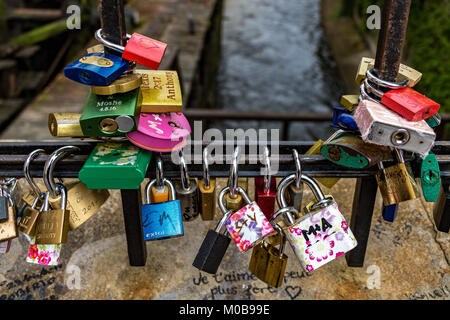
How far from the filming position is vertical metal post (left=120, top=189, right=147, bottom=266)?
1484 millimetres

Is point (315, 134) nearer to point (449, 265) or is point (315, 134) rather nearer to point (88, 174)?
point (449, 265)

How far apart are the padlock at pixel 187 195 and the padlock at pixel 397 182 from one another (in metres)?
0.61

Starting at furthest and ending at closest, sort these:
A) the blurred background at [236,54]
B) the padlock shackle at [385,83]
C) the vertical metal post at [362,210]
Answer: the blurred background at [236,54] → the vertical metal post at [362,210] → the padlock shackle at [385,83]

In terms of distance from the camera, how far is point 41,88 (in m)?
Answer: 7.91

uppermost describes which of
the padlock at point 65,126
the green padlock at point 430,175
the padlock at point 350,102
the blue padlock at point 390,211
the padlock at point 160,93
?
the padlock at point 160,93

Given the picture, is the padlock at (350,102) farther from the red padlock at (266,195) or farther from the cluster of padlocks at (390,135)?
the red padlock at (266,195)

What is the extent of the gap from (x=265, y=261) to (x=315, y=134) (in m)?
11.0

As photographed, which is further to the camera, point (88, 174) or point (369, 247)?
point (369, 247)

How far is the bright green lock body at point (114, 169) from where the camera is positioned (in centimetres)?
121

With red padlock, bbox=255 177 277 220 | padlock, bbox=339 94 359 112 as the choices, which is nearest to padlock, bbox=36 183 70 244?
red padlock, bbox=255 177 277 220

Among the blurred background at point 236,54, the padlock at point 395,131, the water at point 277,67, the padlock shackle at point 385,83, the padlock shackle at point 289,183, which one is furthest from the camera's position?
the water at point 277,67

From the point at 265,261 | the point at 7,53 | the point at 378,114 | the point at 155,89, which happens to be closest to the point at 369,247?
the point at 265,261

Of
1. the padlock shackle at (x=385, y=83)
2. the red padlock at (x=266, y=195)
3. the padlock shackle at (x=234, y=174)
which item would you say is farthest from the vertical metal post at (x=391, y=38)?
the padlock shackle at (x=234, y=174)

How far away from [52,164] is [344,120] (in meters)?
0.92
